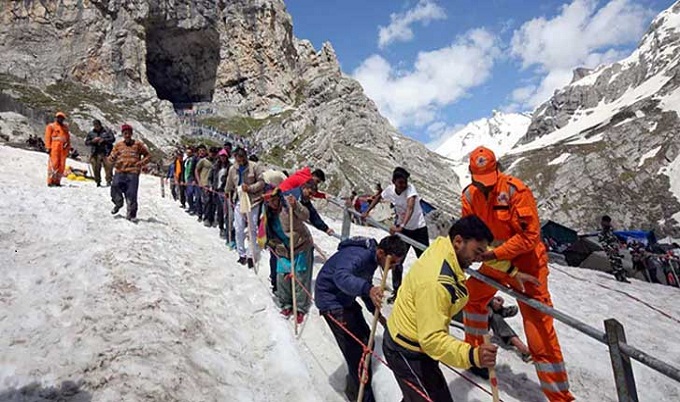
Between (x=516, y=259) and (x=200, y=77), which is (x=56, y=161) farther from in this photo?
(x=200, y=77)

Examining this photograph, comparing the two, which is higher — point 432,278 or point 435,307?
point 432,278

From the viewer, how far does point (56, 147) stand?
13.7 metres

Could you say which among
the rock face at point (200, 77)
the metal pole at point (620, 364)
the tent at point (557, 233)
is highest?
the rock face at point (200, 77)

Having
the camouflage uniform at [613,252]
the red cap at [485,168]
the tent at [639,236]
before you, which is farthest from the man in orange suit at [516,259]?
the tent at [639,236]

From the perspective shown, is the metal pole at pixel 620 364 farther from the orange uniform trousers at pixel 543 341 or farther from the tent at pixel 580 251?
the tent at pixel 580 251

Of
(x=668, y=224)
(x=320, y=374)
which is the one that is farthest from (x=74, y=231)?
(x=668, y=224)

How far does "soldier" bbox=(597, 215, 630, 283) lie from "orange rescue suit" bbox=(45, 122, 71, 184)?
17568 millimetres

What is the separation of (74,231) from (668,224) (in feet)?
451

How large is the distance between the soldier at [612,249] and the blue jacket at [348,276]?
11.1m

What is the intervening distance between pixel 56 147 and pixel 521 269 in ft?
47.3

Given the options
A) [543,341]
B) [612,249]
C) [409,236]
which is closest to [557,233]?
[612,249]

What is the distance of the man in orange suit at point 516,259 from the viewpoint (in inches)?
172

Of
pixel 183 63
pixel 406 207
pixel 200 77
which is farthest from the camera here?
pixel 200 77

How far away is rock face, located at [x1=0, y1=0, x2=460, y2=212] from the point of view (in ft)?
180
